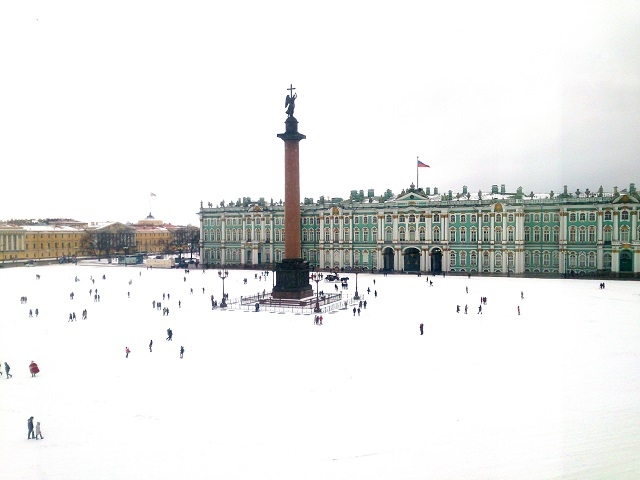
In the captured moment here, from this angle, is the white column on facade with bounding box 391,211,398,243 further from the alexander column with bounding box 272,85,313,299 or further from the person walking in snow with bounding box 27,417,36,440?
the person walking in snow with bounding box 27,417,36,440

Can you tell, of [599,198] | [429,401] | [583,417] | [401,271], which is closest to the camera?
[583,417]

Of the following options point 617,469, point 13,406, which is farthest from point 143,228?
point 617,469

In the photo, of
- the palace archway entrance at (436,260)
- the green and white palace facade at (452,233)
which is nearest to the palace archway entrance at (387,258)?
the green and white palace facade at (452,233)

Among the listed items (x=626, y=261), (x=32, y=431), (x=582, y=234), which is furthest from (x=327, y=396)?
(x=582, y=234)

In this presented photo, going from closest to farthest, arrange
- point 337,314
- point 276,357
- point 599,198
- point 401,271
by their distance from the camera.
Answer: point 276,357 < point 337,314 < point 599,198 < point 401,271

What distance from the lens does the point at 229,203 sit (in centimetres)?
8719

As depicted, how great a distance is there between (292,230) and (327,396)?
977 inches

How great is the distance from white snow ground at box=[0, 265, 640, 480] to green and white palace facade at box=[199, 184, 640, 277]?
28.7 metres

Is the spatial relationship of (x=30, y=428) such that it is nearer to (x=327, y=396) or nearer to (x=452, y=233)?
(x=327, y=396)

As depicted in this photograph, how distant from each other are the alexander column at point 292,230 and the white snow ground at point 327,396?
565 centimetres

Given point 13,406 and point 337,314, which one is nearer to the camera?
point 13,406

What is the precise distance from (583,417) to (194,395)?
12.0m

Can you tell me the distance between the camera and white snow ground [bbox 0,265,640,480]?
13320 mm

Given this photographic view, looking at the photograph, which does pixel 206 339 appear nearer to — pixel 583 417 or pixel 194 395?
pixel 194 395
